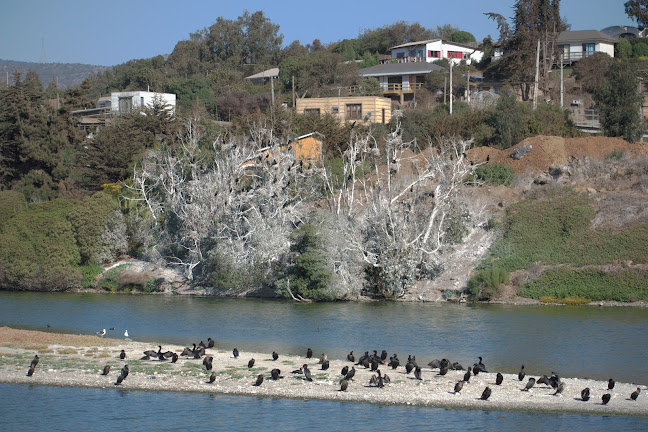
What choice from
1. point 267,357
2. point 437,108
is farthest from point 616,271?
point 437,108

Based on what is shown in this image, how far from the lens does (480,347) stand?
3158 centimetres

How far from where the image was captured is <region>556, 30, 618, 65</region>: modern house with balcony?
86.5m

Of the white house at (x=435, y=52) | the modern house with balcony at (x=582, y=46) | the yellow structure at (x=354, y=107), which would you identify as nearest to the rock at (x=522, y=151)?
the yellow structure at (x=354, y=107)

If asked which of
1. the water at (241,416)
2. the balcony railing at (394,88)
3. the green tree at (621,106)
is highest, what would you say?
the balcony railing at (394,88)

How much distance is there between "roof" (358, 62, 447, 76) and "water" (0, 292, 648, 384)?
51176 millimetres

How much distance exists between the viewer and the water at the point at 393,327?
30.0 metres

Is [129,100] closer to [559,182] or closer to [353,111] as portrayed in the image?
[353,111]

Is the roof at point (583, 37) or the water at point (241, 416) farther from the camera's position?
the roof at point (583, 37)

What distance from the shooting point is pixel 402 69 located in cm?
9094

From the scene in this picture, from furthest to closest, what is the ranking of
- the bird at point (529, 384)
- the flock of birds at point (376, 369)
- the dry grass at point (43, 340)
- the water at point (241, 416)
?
1. the dry grass at point (43, 340)
2. the bird at point (529, 384)
3. the flock of birds at point (376, 369)
4. the water at point (241, 416)

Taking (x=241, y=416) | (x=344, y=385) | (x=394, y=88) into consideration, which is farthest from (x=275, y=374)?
(x=394, y=88)

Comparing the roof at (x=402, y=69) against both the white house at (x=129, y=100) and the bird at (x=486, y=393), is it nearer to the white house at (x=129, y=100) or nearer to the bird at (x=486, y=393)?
the white house at (x=129, y=100)

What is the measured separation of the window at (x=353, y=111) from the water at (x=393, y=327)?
1358 inches

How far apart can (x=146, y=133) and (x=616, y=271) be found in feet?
128
